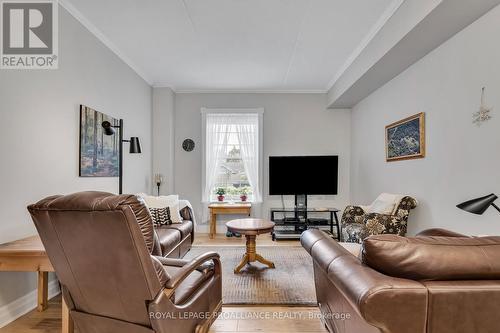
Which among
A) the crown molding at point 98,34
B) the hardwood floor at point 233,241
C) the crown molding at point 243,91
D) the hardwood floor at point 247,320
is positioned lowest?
the hardwood floor at point 233,241

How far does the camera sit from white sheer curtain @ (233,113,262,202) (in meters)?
5.33

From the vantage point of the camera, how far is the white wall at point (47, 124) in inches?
85.5

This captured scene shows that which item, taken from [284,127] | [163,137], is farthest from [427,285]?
[163,137]

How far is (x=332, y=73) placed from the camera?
454 cm

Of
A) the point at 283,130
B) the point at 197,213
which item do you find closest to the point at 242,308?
the point at 197,213

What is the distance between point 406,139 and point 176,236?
2933 millimetres

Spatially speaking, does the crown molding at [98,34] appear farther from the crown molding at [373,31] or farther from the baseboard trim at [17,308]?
the crown molding at [373,31]

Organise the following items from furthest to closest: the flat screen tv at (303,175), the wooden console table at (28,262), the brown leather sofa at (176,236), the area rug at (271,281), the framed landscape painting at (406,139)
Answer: the flat screen tv at (303,175), the framed landscape painting at (406,139), the brown leather sofa at (176,236), the area rug at (271,281), the wooden console table at (28,262)

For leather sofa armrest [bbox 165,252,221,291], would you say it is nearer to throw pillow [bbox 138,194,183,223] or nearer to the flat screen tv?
throw pillow [bbox 138,194,183,223]

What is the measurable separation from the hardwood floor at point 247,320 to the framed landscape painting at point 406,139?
6.93 feet

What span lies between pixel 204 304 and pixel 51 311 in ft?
5.06

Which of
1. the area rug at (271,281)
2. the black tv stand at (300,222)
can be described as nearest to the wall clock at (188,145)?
the black tv stand at (300,222)

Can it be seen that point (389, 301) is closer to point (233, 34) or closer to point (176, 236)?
point (176, 236)

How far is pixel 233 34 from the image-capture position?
329cm
